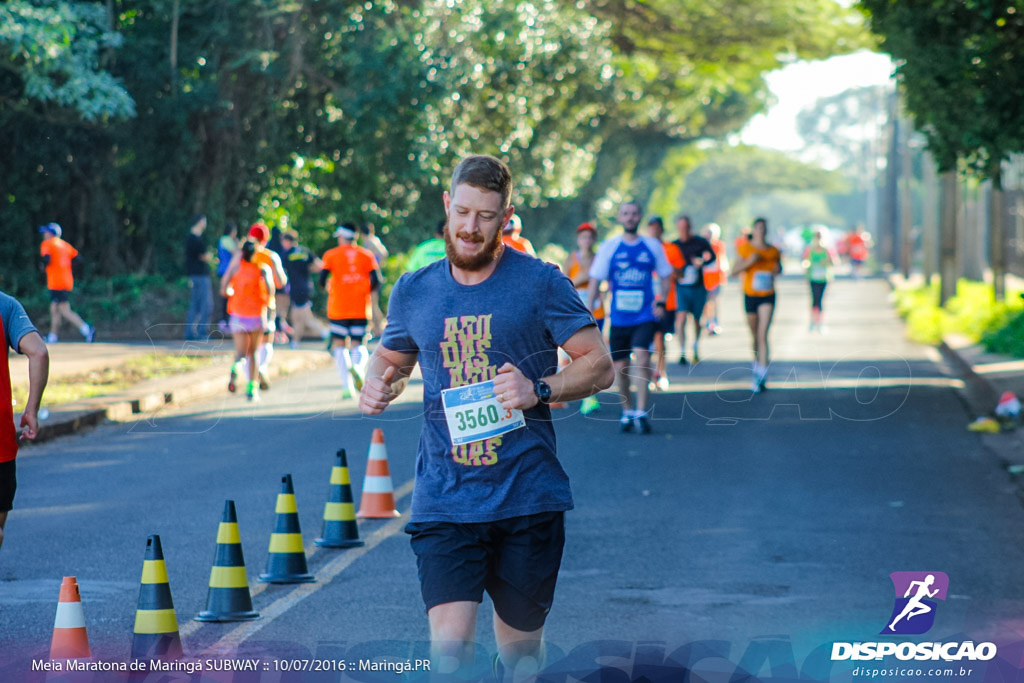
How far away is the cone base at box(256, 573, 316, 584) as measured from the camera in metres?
7.55

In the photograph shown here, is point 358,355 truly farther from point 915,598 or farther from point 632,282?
point 915,598

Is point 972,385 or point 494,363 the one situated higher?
point 494,363

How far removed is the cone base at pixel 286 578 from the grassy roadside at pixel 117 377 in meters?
7.36

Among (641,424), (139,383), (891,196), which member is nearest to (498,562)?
(641,424)

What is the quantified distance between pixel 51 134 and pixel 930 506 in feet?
69.7

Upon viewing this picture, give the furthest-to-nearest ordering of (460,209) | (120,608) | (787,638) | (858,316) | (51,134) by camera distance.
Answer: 1. (858,316)
2. (51,134)
3. (120,608)
4. (787,638)
5. (460,209)

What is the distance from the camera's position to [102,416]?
14812mm

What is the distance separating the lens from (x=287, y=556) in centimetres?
760

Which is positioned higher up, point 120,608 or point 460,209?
point 460,209

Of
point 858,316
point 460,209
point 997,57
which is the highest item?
point 997,57

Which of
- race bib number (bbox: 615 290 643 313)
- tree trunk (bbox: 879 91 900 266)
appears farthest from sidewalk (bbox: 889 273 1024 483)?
tree trunk (bbox: 879 91 900 266)

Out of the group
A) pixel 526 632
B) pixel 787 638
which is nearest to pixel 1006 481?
pixel 787 638

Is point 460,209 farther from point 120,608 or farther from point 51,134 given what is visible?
point 51,134

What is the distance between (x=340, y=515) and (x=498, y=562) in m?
4.13
